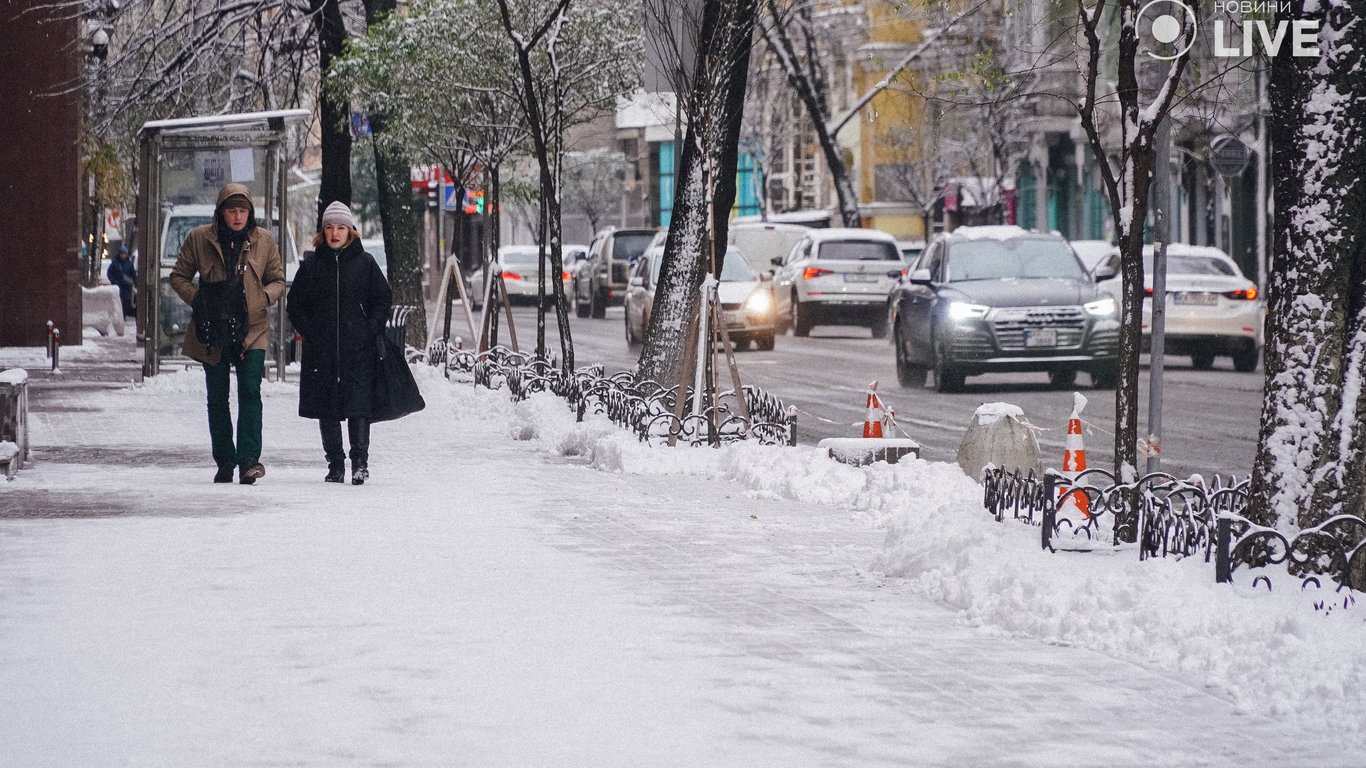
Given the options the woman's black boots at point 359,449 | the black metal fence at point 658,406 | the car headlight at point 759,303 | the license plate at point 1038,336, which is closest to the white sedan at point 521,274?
the car headlight at point 759,303

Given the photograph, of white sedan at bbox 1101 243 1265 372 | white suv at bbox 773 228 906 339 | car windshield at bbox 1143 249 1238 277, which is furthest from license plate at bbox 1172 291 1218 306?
white suv at bbox 773 228 906 339

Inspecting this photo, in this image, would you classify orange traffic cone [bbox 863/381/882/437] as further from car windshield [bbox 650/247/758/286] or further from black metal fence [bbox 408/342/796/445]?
car windshield [bbox 650/247/758/286]

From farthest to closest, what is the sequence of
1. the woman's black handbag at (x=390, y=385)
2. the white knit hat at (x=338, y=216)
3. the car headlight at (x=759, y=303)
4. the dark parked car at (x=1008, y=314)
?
the car headlight at (x=759, y=303), the dark parked car at (x=1008, y=314), the woman's black handbag at (x=390, y=385), the white knit hat at (x=338, y=216)

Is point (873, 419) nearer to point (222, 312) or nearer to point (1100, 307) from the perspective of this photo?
point (222, 312)

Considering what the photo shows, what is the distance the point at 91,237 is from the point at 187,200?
93.6 feet

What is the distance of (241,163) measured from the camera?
73.0ft

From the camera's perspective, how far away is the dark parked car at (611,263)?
48.3m

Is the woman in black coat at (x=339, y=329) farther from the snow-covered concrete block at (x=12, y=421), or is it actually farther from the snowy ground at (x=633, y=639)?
the snow-covered concrete block at (x=12, y=421)

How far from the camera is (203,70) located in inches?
1120

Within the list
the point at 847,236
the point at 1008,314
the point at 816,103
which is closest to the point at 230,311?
the point at 1008,314

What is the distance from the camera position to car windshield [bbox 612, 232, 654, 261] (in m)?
48.3

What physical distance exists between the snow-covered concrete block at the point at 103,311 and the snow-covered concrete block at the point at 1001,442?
27230mm

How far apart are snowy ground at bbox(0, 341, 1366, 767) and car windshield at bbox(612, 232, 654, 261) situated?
119 ft

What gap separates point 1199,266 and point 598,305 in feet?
76.3
